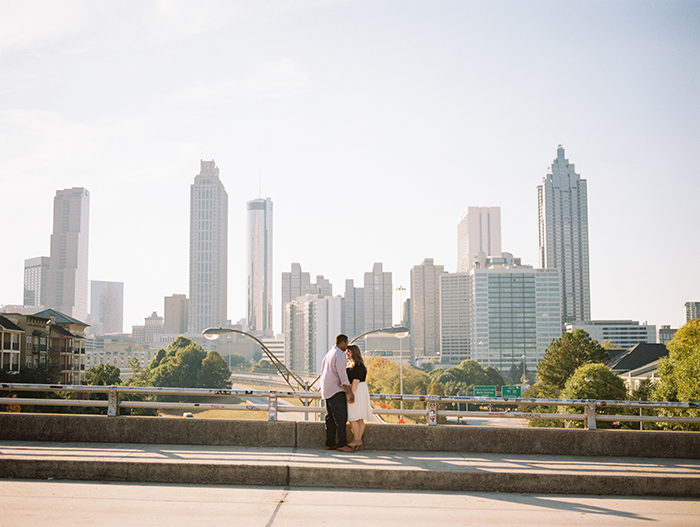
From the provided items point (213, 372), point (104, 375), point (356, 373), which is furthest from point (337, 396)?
point (213, 372)

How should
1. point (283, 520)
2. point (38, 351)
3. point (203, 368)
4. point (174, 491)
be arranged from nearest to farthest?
point (283, 520) < point (174, 491) < point (38, 351) < point (203, 368)

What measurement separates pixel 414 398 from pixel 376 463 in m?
1.63

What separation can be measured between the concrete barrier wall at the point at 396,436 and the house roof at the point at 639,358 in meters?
78.3

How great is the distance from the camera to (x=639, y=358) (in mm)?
82750

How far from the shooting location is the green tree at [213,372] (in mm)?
123562

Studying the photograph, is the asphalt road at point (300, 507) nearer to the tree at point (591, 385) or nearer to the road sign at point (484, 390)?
the tree at point (591, 385)

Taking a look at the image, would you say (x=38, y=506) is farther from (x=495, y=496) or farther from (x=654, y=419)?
(x=654, y=419)

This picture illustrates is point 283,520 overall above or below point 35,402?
below

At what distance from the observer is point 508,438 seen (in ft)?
31.8

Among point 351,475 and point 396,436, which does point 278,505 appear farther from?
point 396,436

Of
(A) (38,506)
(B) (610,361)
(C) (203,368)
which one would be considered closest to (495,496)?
(A) (38,506)

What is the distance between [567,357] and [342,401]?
69.0 metres

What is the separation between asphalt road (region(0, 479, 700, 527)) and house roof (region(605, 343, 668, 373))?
266 feet

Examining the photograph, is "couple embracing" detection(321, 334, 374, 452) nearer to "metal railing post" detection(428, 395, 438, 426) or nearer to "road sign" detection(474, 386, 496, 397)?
"metal railing post" detection(428, 395, 438, 426)
